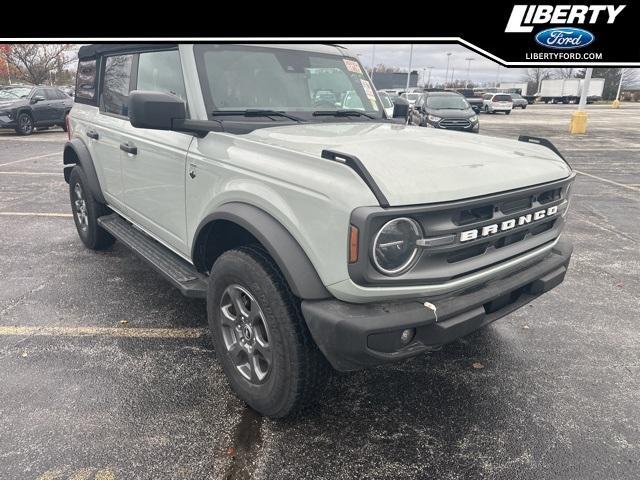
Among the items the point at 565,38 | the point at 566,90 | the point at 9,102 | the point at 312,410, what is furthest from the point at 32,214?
the point at 566,90

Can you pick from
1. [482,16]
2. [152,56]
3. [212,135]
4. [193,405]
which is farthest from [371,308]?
[482,16]

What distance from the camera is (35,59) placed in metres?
35.2

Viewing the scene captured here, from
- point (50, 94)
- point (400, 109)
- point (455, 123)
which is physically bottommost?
point (455, 123)

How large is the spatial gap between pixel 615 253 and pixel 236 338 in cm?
464

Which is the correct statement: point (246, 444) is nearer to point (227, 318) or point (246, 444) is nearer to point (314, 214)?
point (227, 318)

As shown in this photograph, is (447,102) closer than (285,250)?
No

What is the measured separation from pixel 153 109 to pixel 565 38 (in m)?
9.30

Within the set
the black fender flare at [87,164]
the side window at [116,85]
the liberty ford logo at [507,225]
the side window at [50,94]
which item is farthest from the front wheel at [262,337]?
the side window at [50,94]

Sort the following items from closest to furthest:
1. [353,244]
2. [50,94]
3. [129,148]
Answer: [353,244], [129,148], [50,94]

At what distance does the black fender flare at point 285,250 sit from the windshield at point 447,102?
15.8 metres

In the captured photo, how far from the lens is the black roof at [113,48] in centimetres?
361

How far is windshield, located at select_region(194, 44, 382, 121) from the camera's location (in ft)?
10.5

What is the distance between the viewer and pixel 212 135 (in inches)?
115

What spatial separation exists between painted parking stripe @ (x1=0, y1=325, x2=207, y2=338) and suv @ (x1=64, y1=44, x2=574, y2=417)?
0.52 metres
